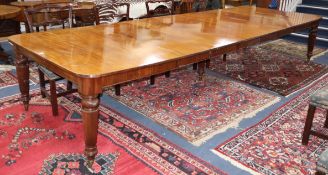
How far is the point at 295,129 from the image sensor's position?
9.39ft

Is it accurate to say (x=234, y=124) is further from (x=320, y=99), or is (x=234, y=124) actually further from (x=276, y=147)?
(x=320, y=99)

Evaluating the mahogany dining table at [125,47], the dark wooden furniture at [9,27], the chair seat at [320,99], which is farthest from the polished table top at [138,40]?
the dark wooden furniture at [9,27]

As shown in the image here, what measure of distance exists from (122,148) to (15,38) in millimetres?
Answer: 1211

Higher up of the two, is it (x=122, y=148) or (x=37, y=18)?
(x=37, y=18)

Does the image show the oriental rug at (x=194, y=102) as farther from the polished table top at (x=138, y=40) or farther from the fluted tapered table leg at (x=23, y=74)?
the fluted tapered table leg at (x=23, y=74)

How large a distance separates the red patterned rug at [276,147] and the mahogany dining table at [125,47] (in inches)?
29.2

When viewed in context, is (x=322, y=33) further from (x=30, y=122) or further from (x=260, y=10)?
(x=30, y=122)

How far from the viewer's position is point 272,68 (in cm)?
445

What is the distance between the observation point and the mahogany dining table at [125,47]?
1981mm

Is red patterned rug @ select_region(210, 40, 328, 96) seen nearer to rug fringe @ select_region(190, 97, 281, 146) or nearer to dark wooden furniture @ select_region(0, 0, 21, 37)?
rug fringe @ select_region(190, 97, 281, 146)

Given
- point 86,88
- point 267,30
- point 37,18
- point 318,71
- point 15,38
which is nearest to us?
point 86,88

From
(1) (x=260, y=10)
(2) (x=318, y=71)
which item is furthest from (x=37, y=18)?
(2) (x=318, y=71)

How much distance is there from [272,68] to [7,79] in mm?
3396

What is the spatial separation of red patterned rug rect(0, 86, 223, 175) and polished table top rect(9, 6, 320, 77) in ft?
2.38
